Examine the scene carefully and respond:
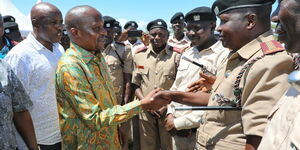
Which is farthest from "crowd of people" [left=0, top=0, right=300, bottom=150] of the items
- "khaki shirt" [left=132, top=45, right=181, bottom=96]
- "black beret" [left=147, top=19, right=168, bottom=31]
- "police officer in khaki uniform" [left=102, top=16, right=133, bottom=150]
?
"police officer in khaki uniform" [left=102, top=16, right=133, bottom=150]

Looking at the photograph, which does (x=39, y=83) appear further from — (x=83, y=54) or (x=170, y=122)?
(x=170, y=122)

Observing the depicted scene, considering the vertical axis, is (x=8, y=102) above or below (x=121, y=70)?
above

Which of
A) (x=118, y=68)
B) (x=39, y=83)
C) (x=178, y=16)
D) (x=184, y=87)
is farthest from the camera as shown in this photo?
(x=178, y=16)

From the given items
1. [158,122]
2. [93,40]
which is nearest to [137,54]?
[158,122]

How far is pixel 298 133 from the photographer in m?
1.07

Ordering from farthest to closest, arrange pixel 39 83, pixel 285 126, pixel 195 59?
pixel 195 59 < pixel 39 83 < pixel 285 126

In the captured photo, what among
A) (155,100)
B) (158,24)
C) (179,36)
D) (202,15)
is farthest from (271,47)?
(179,36)

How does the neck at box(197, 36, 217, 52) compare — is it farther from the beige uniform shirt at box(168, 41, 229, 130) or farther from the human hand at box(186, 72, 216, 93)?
the human hand at box(186, 72, 216, 93)

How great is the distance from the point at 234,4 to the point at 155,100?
3.35 feet

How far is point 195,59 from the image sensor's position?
3670 mm

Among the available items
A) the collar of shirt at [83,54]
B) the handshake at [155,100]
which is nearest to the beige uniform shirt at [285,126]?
the handshake at [155,100]

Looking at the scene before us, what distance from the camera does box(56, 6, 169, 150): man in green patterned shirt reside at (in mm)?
2299

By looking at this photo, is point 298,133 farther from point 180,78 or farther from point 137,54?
point 137,54

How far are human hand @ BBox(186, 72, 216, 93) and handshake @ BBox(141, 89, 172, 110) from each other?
0.97 feet
